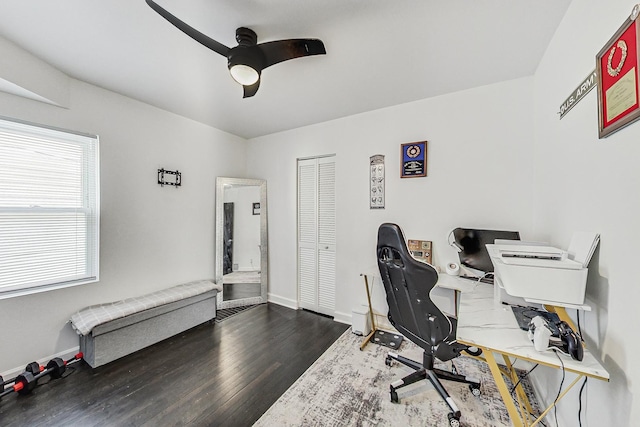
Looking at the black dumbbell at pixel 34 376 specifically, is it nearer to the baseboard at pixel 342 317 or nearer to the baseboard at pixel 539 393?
the baseboard at pixel 342 317

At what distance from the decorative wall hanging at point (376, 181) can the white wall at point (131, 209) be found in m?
2.27

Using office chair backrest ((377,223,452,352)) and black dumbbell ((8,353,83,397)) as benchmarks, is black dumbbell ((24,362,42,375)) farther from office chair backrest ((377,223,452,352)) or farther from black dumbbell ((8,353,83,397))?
office chair backrest ((377,223,452,352))

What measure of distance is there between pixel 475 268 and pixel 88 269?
3767 mm

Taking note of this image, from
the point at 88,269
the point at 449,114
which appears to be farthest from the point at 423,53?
the point at 88,269

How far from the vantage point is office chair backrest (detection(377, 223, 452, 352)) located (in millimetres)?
1496

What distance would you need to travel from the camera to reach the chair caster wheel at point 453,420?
1489mm

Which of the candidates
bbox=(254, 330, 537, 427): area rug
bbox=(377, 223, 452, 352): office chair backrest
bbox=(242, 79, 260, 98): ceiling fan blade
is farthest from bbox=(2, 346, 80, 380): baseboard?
bbox=(377, 223, 452, 352): office chair backrest

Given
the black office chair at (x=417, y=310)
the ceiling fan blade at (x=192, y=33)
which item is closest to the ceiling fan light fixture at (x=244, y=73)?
the ceiling fan blade at (x=192, y=33)

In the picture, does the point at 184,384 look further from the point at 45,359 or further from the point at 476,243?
the point at 476,243

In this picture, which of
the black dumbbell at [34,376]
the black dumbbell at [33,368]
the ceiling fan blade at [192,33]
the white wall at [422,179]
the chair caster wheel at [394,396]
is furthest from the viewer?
the white wall at [422,179]

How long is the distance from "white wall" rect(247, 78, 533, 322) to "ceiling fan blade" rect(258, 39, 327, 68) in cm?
151

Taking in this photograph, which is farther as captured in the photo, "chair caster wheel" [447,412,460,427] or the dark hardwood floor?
the dark hardwood floor

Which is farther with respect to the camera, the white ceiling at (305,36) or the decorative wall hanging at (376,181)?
the decorative wall hanging at (376,181)

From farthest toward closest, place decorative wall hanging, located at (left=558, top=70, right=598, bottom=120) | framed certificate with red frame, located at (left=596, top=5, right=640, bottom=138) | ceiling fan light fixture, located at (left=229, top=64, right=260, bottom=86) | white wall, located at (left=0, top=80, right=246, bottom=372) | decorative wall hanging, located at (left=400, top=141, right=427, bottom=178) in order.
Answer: decorative wall hanging, located at (left=400, top=141, right=427, bottom=178) < white wall, located at (left=0, top=80, right=246, bottom=372) < ceiling fan light fixture, located at (left=229, top=64, right=260, bottom=86) < decorative wall hanging, located at (left=558, top=70, right=598, bottom=120) < framed certificate with red frame, located at (left=596, top=5, right=640, bottom=138)
